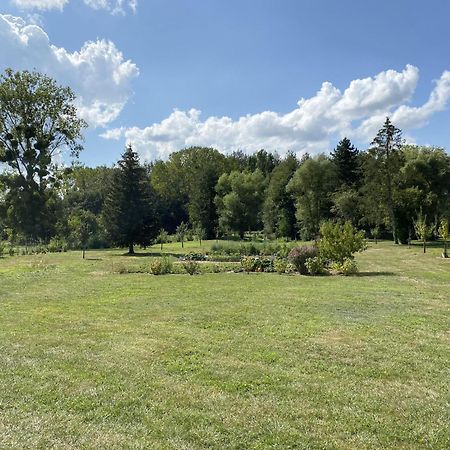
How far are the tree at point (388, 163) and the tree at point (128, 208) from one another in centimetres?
1972

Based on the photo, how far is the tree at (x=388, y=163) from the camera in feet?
120

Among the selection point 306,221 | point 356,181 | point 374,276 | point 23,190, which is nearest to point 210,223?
point 306,221

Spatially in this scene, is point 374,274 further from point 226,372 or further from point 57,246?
point 57,246

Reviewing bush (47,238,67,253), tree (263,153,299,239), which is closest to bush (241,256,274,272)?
bush (47,238,67,253)

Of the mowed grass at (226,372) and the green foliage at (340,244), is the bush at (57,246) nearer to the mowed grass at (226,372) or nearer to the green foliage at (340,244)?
the green foliage at (340,244)

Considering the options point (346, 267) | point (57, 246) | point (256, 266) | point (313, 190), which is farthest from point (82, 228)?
point (346, 267)

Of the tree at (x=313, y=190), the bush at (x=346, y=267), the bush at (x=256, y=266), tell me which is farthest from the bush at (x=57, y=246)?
the bush at (x=346, y=267)

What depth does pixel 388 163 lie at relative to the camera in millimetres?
37125

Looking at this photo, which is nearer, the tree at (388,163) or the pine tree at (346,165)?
the tree at (388,163)

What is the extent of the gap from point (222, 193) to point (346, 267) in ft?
132

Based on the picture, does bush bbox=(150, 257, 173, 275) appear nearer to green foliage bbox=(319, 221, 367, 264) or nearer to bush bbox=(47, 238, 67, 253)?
green foliage bbox=(319, 221, 367, 264)

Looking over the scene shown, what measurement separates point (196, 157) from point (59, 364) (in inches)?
2745

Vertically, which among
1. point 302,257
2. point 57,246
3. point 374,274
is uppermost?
point 302,257

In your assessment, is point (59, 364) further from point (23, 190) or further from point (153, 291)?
point (23, 190)
